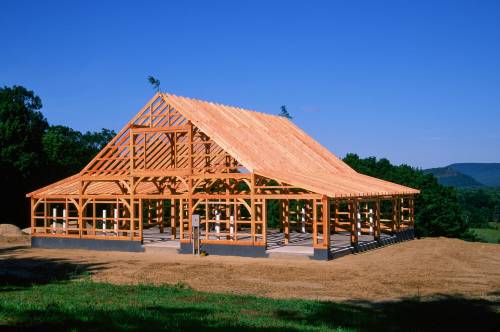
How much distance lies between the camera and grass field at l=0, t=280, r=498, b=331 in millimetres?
9112

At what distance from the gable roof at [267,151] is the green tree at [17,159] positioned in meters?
12.2

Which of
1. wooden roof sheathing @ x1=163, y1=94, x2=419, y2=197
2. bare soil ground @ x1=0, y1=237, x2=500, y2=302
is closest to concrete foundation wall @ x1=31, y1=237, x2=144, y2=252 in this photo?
bare soil ground @ x1=0, y1=237, x2=500, y2=302

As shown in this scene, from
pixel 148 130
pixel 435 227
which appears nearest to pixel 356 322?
pixel 148 130

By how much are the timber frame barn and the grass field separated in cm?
831

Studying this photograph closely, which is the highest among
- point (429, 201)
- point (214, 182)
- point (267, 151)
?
point (267, 151)

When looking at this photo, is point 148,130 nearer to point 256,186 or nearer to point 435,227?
point 256,186

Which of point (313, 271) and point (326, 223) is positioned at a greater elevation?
point (326, 223)

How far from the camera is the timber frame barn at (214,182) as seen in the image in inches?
864

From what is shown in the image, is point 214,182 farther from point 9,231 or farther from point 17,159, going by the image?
point 17,159

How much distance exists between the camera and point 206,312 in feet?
34.3

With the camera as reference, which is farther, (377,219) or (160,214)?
(160,214)

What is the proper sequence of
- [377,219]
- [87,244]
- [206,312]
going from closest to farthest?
[206,312] → [377,219] → [87,244]

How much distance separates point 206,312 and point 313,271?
7860 millimetres

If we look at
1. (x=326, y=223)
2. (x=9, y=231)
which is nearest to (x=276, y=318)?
(x=326, y=223)
